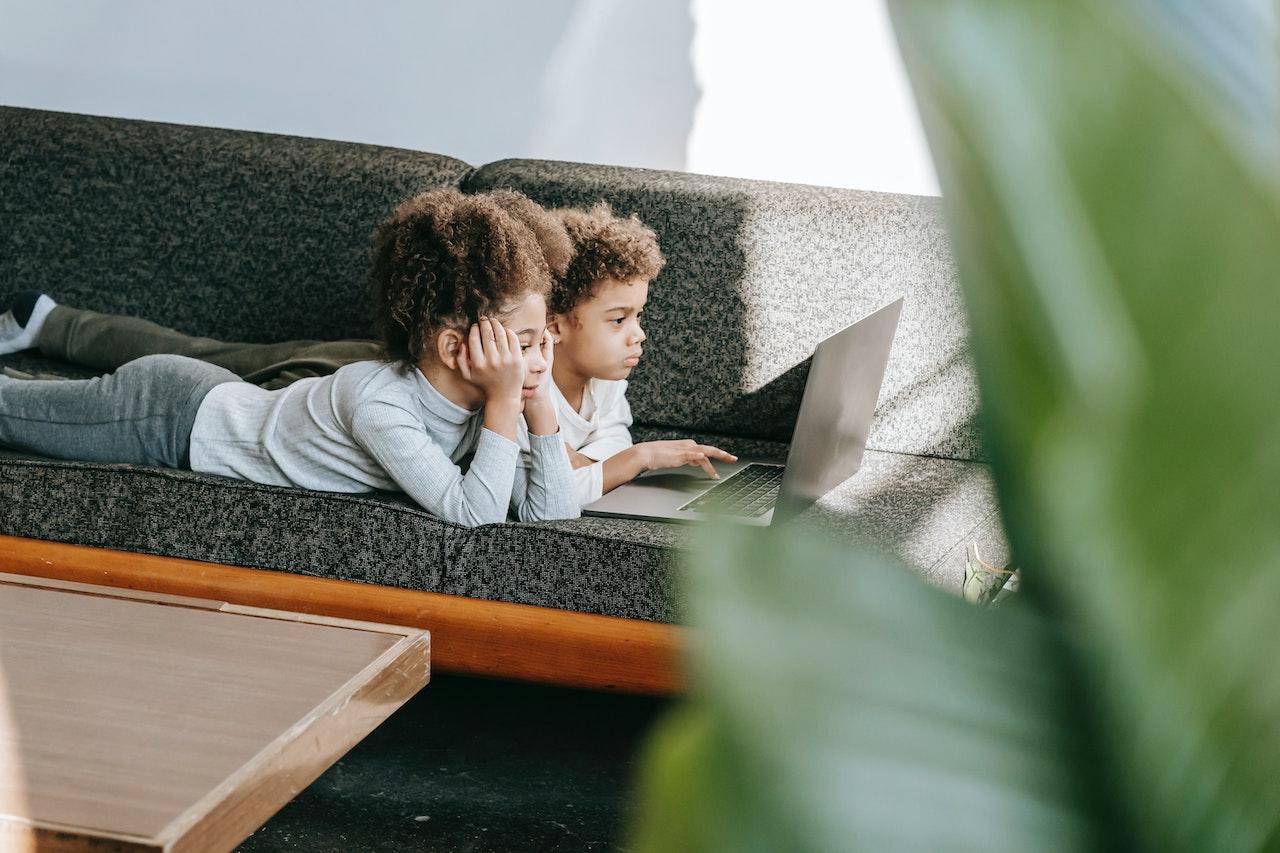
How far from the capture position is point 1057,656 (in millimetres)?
102

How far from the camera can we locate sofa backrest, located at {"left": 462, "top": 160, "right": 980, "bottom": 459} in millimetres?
2033

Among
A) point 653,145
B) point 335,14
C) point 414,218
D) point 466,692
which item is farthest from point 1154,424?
point 335,14

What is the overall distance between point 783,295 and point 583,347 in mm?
344

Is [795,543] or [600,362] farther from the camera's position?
[600,362]

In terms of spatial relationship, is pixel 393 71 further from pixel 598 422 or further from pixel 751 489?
pixel 751 489

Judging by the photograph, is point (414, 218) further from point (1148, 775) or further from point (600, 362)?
point (1148, 775)

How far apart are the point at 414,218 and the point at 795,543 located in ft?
5.73

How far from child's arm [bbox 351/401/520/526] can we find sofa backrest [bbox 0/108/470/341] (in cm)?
57

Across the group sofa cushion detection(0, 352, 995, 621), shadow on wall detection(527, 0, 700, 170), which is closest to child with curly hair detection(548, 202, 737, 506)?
sofa cushion detection(0, 352, 995, 621)

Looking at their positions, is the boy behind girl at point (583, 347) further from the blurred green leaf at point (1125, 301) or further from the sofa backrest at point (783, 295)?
the blurred green leaf at point (1125, 301)

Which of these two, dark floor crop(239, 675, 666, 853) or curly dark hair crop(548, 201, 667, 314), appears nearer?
dark floor crop(239, 675, 666, 853)

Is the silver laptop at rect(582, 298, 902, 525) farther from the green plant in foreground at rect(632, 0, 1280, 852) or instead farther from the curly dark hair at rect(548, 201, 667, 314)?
the green plant in foreground at rect(632, 0, 1280, 852)

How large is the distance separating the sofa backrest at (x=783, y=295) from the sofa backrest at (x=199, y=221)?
39 centimetres

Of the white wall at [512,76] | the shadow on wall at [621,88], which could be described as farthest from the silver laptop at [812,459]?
the shadow on wall at [621,88]
